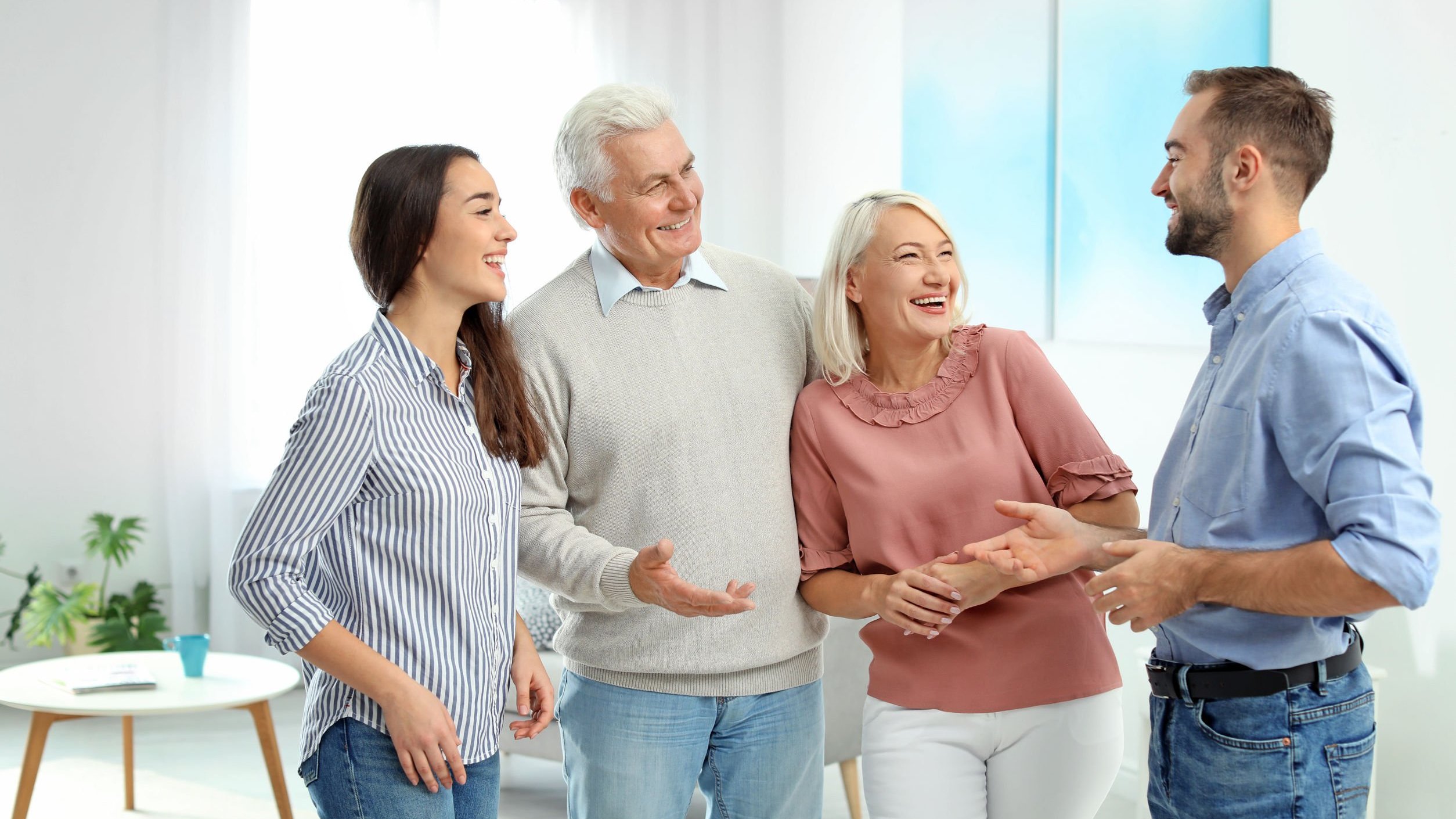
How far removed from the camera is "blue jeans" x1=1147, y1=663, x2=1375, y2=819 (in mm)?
1357

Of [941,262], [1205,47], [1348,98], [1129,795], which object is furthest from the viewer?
[1129,795]

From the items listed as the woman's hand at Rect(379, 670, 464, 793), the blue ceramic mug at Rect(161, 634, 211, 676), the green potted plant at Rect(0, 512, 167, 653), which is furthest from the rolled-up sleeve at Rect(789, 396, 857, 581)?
the green potted plant at Rect(0, 512, 167, 653)

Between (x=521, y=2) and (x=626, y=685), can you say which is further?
(x=521, y=2)

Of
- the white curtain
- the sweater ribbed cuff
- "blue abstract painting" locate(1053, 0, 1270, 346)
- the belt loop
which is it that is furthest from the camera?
the white curtain

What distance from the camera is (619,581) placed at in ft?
5.53

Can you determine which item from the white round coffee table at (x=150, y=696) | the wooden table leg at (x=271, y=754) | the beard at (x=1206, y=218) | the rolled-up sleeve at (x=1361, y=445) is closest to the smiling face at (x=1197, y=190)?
the beard at (x=1206, y=218)

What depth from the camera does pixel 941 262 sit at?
184 centimetres

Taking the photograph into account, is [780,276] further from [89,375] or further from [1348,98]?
[89,375]

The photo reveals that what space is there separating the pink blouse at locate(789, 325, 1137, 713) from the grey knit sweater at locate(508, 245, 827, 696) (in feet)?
0.42

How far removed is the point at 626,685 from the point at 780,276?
0.73m

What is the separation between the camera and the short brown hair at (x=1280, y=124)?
143 centimetres

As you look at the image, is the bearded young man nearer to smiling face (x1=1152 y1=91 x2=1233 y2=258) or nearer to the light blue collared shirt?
smiling face (x1=1152 y1=91 x2=1233 y2=258)

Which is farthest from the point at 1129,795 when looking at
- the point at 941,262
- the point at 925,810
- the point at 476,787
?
the point at 476,787

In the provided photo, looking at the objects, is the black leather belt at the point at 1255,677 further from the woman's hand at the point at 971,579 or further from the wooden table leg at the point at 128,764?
the wooden table leg at the point at 128,764
